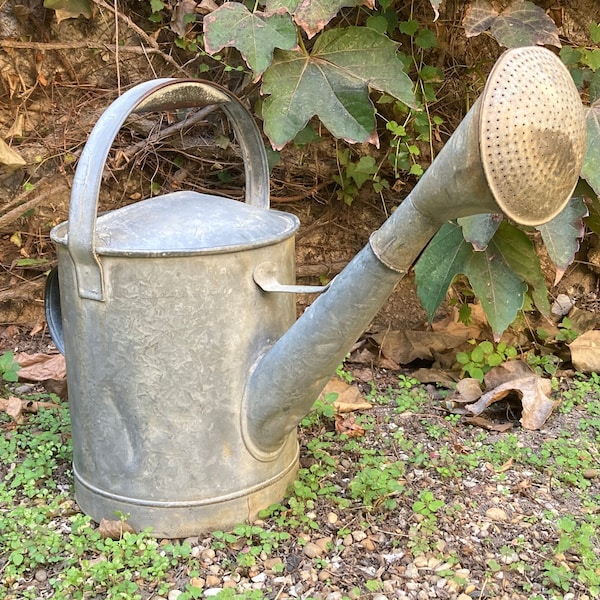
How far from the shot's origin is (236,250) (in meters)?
1.14

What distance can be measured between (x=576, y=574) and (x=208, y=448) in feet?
2.19

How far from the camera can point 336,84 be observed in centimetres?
148

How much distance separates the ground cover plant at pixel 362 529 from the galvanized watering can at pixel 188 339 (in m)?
0.08

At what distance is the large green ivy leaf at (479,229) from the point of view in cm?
150

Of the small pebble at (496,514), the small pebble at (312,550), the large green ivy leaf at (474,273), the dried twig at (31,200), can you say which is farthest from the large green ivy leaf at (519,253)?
the dried twig at (31,200)

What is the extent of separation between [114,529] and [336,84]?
3.33 feet

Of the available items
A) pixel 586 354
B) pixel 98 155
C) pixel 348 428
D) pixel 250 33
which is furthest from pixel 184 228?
pixel 586 354

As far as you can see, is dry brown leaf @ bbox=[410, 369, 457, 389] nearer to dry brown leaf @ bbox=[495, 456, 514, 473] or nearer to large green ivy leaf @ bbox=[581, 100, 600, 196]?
dry brown leaf @ bbox=[495, 456, 514, 473]

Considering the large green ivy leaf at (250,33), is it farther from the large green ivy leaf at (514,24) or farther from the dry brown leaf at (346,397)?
the dry brown leaf at (346,397)

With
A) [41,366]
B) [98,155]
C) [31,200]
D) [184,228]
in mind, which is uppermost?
[98,155]

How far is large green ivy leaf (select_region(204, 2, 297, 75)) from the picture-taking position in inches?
54.7

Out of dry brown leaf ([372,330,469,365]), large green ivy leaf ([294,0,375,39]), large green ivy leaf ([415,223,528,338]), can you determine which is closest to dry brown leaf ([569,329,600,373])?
dry brown leaf ([372,330,469,365])

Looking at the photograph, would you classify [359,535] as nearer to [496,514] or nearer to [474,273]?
[496,514]

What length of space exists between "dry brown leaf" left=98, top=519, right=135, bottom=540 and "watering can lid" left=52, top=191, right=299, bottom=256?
499 millimetres
